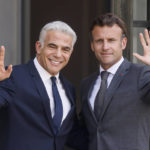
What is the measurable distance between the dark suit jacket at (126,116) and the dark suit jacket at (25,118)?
32 centimetres

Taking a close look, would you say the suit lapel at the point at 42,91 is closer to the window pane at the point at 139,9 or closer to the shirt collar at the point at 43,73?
the shirt collar at the point at 43,73

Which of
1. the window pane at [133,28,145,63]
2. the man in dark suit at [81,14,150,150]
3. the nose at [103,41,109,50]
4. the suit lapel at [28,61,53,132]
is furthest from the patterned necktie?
the window pane at [133,28,145,63]

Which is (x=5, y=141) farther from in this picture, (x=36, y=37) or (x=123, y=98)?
(x=36, y=37)

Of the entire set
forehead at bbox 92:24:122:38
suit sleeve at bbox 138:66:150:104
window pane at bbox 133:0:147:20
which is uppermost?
window pane at bbox 133:0:147:20

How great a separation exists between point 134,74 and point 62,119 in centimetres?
55

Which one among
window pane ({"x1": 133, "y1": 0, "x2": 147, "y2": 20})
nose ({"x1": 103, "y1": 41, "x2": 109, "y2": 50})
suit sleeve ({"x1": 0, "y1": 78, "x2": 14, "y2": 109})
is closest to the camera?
suit sleeve ({"x1": 0, "y1": 78, "x2": 14, "y2": 109})

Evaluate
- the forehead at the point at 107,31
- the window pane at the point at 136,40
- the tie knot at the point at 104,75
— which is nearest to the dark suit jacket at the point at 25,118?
the tie knot at the point at 104,75

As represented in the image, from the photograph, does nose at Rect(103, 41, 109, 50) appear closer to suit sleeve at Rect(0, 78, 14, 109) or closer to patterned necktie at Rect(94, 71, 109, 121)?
patterned necktie at Rect(94, 71, 109, 121)

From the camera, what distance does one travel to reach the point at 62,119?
2.63 m

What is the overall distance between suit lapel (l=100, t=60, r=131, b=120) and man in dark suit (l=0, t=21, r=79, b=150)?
29cm

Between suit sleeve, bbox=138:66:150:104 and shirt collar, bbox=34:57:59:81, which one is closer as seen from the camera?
suit sleeve, bbox=138:66:150:104

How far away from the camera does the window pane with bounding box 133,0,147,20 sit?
3.53m

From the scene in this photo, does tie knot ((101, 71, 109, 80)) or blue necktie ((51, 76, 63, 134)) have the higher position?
tie knot ((101, 71, 109, 80))

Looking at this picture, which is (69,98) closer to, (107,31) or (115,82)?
(115,82)
